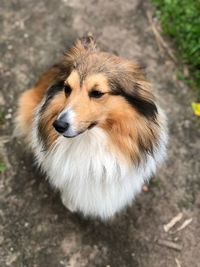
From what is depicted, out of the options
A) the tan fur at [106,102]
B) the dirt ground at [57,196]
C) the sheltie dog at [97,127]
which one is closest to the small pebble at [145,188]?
the dirt ground at [57,196]

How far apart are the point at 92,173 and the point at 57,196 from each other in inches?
30.5

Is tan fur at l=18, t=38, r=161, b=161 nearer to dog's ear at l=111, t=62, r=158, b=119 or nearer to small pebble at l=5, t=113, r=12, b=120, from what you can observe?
dog's ear at l=111, t=62, r=158, b=119

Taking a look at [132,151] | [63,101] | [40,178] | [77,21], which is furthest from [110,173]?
[77,21]

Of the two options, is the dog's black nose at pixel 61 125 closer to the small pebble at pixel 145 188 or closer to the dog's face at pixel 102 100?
the dog's face at pixel 102 100

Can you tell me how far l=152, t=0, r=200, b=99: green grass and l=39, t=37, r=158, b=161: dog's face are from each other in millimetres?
1563

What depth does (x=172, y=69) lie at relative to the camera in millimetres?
3932

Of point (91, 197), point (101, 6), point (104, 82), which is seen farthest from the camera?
point (101, 6)

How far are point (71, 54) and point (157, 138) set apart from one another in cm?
70

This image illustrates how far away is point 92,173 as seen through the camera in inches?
102

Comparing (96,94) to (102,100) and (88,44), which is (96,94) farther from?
(88,44)

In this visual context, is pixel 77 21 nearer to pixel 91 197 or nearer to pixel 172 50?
pixel 172 50

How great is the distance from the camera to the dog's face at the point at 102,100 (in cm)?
227

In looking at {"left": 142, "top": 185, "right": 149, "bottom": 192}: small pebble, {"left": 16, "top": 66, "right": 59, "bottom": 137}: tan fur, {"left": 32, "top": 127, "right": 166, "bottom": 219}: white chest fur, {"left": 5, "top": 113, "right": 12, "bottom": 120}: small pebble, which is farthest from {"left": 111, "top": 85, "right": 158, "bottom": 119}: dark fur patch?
{"left": 5, "top": 113, "right": 12, "bottom": 120}: small pebble

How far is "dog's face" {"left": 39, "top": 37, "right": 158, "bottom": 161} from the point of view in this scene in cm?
227
